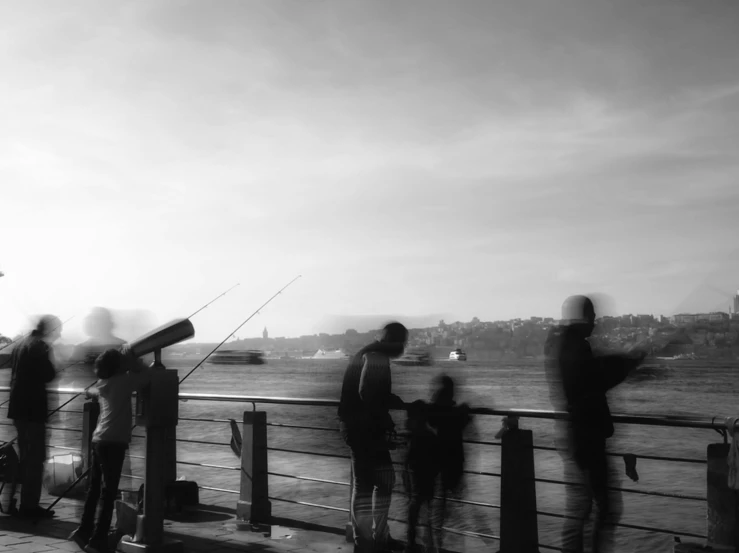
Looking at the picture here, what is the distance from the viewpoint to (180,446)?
1135 inches

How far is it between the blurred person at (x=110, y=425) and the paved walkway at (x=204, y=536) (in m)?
0.31

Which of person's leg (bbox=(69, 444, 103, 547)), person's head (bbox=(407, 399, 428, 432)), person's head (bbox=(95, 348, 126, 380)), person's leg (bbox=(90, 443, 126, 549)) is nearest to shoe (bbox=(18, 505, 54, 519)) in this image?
person's leg (bbox=(69, 444, 103, 547))

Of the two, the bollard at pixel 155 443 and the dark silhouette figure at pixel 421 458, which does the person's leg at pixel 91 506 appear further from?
the dark silhouette figure at pixel 421 458

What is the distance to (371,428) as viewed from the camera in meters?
5.07

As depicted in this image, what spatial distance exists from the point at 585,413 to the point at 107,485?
10.9ft

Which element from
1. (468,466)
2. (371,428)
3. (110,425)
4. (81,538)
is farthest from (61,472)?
(468,466)

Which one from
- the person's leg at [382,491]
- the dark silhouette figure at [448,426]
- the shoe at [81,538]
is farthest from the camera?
the shoe at [81,538]

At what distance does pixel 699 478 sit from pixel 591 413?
19647 millimetres

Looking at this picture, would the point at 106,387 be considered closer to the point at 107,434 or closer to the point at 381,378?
the point at 107,434

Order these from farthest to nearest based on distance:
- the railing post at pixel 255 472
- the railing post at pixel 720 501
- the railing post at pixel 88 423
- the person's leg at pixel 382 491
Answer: the railing post at pixel 88 423
the railing post at pixel 255 472
the person's leg at pixel 382 491
the railing post at pixel 720 501

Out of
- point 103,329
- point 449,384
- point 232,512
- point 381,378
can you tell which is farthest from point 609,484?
point 103,329

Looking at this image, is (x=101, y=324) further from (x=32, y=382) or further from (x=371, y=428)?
(x=371, y=428)

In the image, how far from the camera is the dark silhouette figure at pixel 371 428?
488 centimetres

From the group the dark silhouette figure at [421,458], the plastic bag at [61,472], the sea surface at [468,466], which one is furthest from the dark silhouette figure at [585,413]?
the plastic bag at [61,472]
